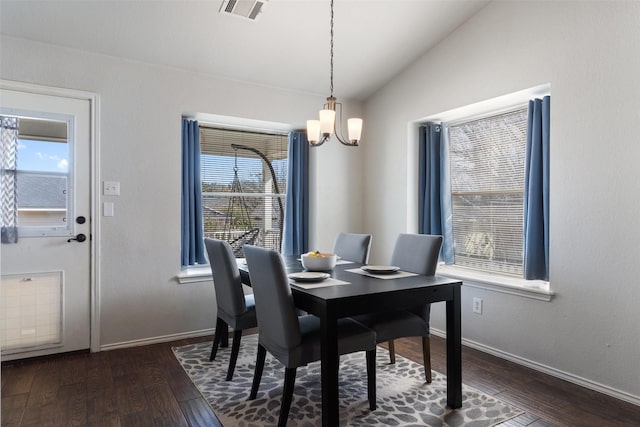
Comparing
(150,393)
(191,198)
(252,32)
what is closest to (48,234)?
(191,198)

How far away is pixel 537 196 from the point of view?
285cm

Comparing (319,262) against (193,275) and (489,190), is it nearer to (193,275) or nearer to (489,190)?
(193,275)

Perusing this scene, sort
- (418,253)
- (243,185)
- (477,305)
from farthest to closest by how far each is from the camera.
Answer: (243,185), (477,305), (418,253)

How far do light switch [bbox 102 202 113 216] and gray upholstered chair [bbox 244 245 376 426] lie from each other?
155 centimetres

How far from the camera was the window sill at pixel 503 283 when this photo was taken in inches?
109

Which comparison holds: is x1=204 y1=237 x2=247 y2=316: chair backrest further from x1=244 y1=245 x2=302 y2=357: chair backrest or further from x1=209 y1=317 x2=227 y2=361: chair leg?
x1=244 y1=245 x2=302 y2=357: chair backrest

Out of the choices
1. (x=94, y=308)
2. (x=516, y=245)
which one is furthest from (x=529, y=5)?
(x=94, y=308)

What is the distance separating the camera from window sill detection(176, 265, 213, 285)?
3.44 m

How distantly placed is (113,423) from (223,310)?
910 mm

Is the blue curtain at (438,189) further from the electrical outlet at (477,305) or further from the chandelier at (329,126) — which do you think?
the chandelier at (329,126)

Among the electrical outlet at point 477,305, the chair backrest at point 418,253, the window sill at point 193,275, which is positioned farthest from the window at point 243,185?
the electrical outlet at point 477,305

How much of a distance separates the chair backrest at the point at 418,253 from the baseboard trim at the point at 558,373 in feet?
3.13

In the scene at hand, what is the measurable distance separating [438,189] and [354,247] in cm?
104

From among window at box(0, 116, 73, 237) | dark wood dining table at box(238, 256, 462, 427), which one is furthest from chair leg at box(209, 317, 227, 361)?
window at box(0, 116, 73, 237)
